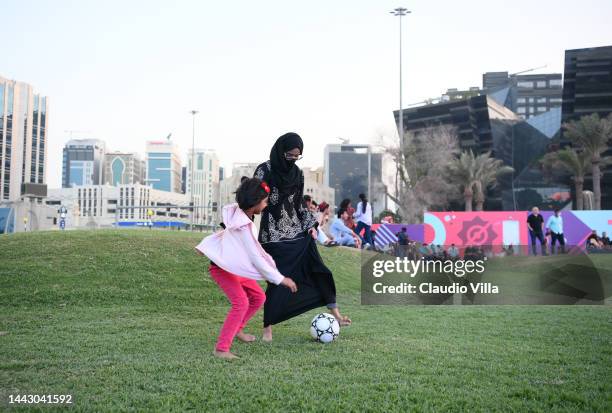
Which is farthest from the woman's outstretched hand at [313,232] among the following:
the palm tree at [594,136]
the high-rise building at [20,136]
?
the high-rise building at [20,136]

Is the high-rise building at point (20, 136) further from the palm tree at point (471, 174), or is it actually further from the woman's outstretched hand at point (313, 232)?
the woman's outstretched hand at point (313, 232)

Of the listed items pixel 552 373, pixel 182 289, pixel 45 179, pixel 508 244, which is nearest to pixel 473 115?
pixel 508 244

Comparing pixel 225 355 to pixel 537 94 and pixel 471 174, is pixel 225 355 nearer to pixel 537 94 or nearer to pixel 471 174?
pixel 471 174

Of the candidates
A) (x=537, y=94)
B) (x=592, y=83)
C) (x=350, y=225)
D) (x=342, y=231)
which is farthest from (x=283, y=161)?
(x=537, y=94)

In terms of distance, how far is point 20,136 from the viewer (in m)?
136

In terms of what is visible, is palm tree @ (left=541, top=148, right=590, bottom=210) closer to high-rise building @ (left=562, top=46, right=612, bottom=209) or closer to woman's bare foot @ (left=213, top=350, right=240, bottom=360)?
high-rise building @ (left=562, top=46, right=612, bottom=209)

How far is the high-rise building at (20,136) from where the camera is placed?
131 m

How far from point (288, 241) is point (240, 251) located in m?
1.12

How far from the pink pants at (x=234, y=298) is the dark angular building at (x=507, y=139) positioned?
6660 centimetres

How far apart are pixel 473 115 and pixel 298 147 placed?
70198 mm

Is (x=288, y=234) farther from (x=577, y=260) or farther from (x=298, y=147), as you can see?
(x=577, y=260)

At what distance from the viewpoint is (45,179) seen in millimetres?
150125

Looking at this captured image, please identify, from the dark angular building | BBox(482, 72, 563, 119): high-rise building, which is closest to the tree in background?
the dark angular building

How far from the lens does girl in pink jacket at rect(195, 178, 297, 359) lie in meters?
5.37
